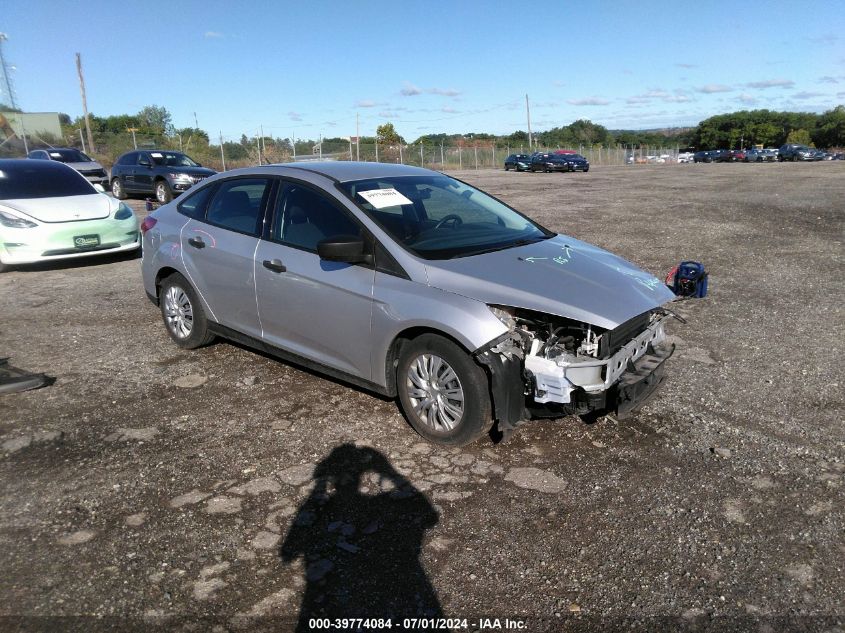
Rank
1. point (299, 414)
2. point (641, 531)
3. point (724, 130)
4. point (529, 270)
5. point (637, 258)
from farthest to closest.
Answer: point (724, 130), point (637, 258), point (299, 414), point (529, 270), point (641, 531)

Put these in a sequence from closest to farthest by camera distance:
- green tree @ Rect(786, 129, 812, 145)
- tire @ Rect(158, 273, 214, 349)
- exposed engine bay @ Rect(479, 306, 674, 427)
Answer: exposed engine bay @ Rect(479, 306, 674, 427) < tire @ Rect(158, 273, 214, 349) < green tree @ Rect(786, 129, 812, 145)

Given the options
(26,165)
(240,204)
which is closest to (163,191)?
(26,165)

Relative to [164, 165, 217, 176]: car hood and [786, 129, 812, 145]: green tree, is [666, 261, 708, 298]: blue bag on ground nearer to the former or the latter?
[164, 165, 217, 176]: car hood

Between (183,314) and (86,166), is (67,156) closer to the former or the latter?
(86,166)

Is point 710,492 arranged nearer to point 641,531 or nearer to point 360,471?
point 641,531

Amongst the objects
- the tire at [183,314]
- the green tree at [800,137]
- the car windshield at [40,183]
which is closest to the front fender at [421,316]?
the tire at [183,314]

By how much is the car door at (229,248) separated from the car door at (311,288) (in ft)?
0.53

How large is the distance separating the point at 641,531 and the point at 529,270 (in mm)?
1658

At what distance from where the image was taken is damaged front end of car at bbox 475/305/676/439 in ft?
12.0

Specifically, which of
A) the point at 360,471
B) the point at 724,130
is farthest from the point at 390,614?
the point at 724,130

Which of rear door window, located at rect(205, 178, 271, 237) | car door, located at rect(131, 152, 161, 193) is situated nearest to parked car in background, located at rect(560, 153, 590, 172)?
car door, located at rect(131, 152, 161, 193)

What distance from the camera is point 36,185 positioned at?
9.83 m

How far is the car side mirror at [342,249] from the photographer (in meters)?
4.05

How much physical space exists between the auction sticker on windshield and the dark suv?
14011 mm
